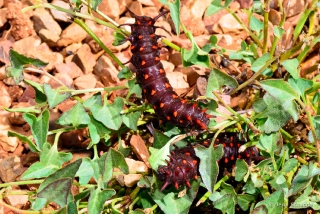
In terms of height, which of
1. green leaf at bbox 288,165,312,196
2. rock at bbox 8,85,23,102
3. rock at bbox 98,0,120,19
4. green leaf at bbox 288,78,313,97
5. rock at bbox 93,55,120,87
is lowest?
green leaf at bbox 288,165,312,196

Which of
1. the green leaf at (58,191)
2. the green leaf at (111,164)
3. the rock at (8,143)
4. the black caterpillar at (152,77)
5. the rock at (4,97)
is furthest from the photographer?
the rock at (4,97)

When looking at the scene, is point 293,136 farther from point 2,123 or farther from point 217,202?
point 2,123

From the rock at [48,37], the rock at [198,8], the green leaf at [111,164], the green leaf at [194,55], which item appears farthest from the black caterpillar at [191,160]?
the rock at [48,37]

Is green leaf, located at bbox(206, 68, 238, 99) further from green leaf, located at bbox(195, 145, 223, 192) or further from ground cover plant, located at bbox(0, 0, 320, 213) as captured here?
green leaf, located at bbox(195, 145, 223, 192)

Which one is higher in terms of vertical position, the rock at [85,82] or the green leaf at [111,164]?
the rock at [85,82]

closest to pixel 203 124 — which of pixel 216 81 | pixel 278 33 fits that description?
pixel 216 81

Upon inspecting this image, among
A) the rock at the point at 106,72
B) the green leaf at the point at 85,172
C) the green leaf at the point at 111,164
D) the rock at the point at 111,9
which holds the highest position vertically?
the rock at the point at 111,9

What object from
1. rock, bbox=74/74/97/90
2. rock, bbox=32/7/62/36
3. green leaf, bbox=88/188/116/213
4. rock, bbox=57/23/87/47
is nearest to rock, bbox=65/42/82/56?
rock, bbox=57/23/87/47

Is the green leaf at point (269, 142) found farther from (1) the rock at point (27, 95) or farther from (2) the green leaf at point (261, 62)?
(1) the rock at point (27, 95)
